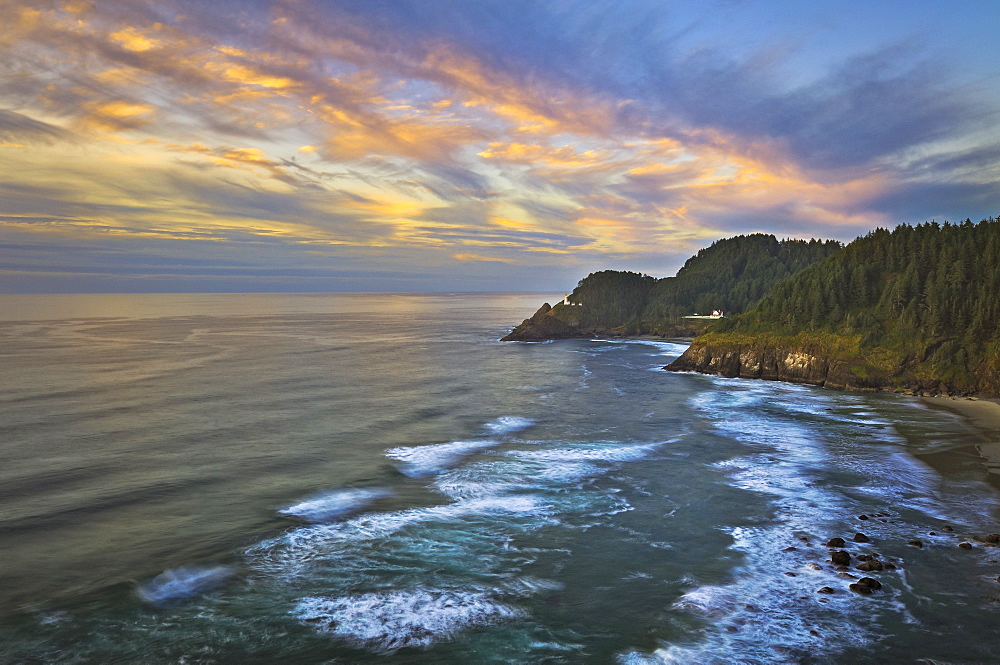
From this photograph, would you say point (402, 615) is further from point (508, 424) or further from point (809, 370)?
point (809, 370)

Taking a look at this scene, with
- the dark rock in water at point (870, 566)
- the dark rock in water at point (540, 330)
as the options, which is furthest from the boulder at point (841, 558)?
the dark rock in water at point (540, 330)

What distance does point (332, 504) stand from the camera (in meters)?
38.4

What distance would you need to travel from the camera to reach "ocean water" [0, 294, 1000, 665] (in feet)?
74.2

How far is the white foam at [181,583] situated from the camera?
85.1 feet

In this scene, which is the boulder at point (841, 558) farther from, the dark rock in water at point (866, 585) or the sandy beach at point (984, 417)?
the sandy beach at point (984, 417)

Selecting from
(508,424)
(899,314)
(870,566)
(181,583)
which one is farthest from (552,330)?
(181,583)

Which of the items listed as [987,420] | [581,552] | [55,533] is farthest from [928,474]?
[55,533]

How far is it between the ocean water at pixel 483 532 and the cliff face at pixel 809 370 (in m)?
12.9

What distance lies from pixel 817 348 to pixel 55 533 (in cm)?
10538

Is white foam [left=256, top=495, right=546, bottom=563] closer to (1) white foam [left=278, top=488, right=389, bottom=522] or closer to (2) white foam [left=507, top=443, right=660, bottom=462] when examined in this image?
(1) white foam [left=278, top=488, right=389, bottom=522]

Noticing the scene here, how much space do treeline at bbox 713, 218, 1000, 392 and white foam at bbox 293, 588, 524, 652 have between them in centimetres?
8495

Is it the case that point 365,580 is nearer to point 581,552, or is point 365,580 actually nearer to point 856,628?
point 581,552

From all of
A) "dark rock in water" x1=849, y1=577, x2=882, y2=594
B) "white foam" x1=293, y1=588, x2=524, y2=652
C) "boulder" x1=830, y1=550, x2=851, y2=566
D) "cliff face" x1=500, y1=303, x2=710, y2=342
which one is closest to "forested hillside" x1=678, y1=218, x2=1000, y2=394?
"cliff face" x1=500, y1=303, x2=710, y2=342

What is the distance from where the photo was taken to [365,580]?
27.4m
